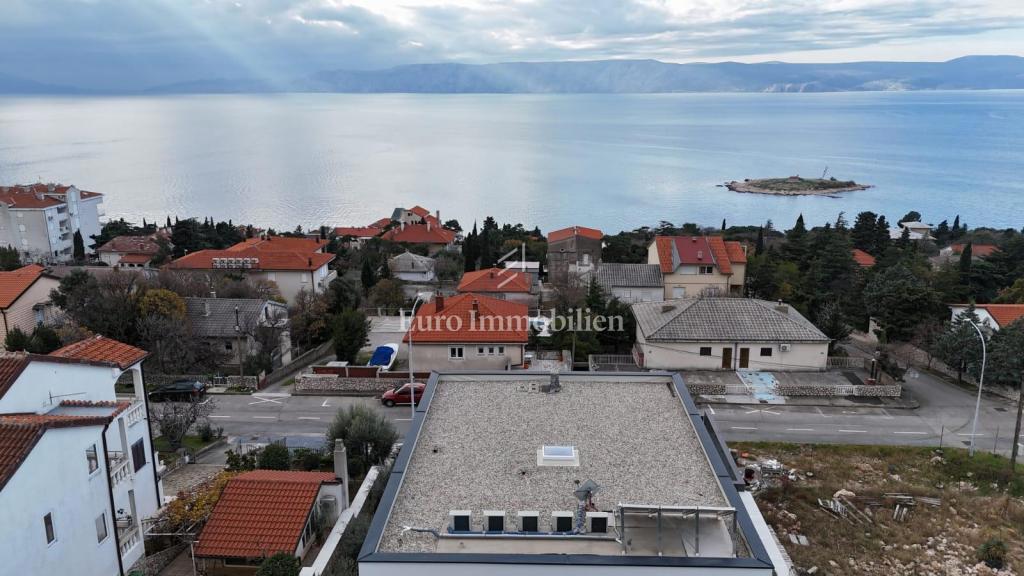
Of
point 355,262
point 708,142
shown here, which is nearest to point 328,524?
point 355,262

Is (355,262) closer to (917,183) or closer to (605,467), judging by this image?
(605,467)

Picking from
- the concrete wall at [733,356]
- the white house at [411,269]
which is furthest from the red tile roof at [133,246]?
the concrete wall at [733,356]

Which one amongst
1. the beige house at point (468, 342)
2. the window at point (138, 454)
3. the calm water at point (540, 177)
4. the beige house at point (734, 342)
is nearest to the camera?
the window at point (138, 454)

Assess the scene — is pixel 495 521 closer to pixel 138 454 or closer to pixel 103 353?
pixel 138 454

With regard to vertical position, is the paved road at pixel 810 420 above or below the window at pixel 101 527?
below

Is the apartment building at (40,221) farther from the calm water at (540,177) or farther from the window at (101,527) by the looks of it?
the window at (101,527)
